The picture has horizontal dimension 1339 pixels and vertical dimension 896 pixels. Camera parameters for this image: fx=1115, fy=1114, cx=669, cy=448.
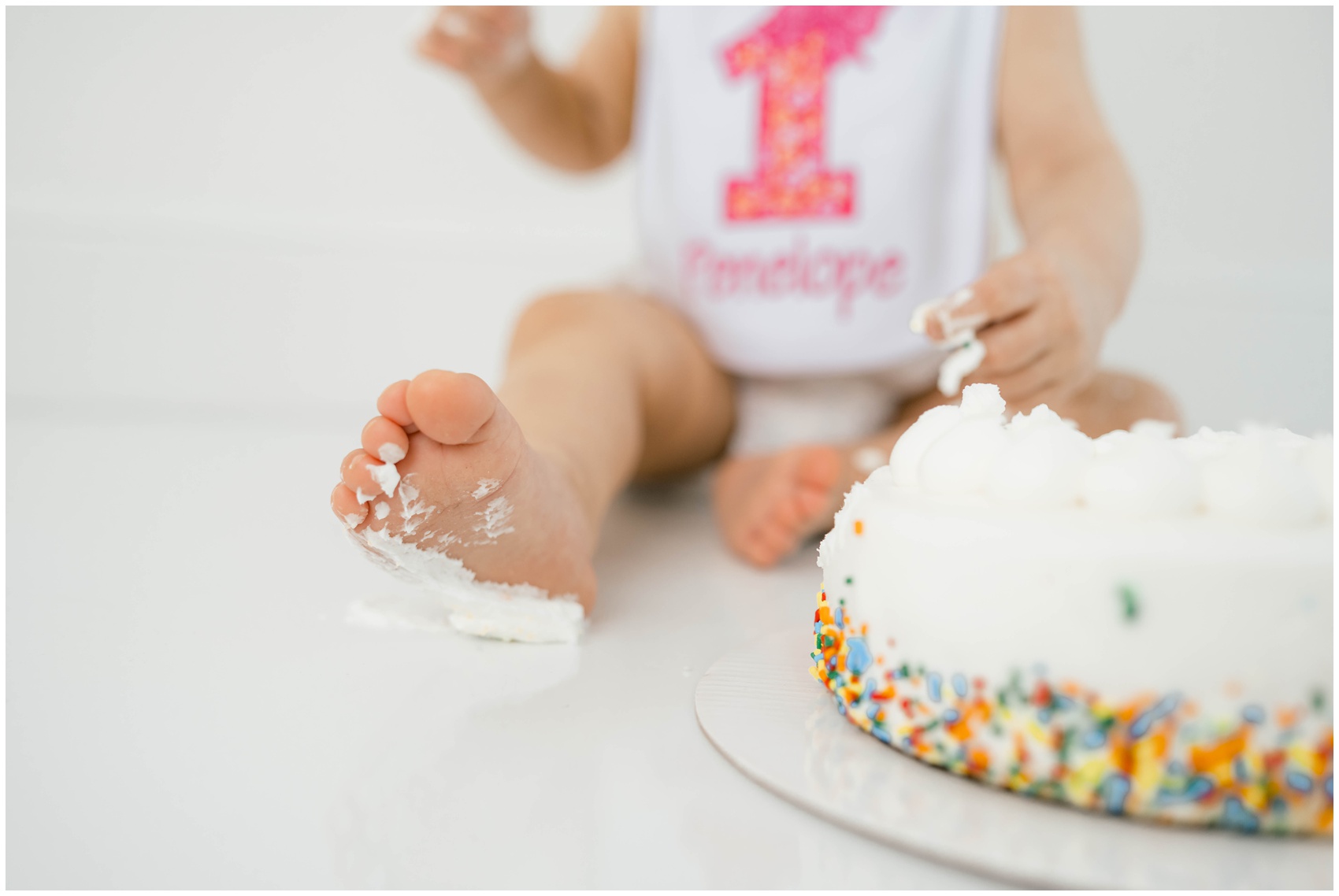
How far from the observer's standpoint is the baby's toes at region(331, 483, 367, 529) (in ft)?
1.92

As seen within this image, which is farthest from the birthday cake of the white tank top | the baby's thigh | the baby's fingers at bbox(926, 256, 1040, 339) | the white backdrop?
the white backdrop

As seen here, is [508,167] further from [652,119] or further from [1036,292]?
[1036,292]

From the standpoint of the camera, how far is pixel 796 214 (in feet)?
3.59

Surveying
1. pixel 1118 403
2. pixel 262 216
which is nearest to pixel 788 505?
pixel 1118 403

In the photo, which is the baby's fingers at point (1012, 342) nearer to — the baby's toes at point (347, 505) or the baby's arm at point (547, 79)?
the baby's toes at point (347, 505)

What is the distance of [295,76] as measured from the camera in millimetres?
1712

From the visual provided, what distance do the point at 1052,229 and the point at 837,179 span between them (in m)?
0.28

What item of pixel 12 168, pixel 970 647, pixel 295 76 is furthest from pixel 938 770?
pixel 12 168

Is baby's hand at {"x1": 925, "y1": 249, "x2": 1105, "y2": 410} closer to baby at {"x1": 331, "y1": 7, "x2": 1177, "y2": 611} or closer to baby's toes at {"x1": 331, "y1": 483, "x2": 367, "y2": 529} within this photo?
baby at {"x1": 331, "y1": 7, "x2": 1177, "y2": 611}

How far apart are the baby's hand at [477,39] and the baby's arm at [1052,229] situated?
18.7 inches

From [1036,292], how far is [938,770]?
1.10 ft

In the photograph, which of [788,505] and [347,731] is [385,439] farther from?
[788,505]

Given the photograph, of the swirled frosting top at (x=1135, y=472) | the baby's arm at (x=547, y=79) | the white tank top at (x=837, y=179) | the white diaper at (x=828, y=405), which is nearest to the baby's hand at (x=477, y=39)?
the baby's arm at (x=547, y=79)

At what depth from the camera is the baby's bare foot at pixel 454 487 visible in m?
0.56
